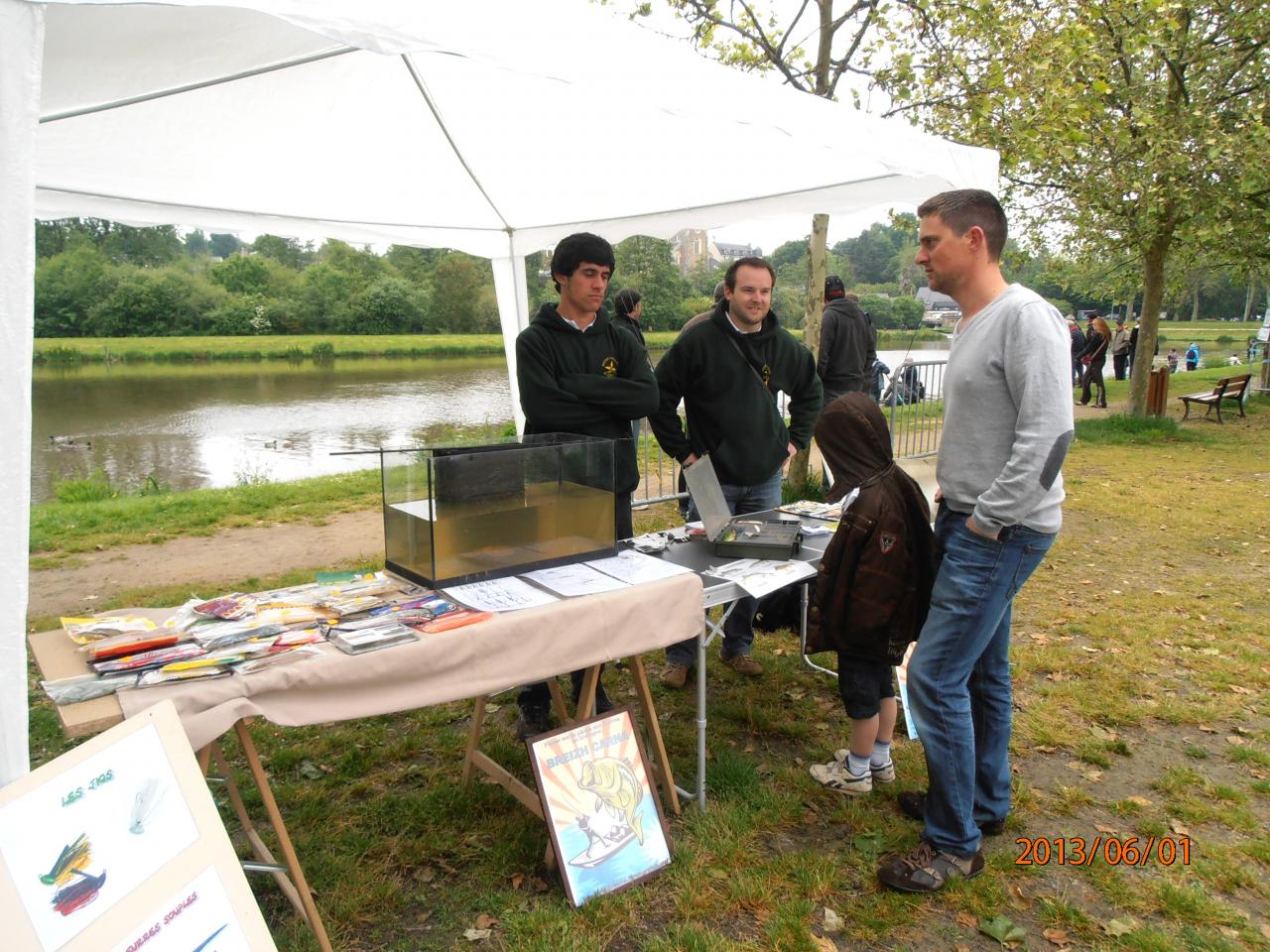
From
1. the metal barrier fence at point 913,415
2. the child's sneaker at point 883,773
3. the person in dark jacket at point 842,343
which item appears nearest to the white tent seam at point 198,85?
the child's sneaker at point 883,773

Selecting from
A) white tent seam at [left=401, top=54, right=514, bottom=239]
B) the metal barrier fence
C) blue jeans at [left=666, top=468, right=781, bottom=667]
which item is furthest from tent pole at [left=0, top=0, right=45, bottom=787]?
the metal barrier fence

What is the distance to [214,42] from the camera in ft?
9.43

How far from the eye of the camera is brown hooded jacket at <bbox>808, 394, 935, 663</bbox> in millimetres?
2521

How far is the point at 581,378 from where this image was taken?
305 cm

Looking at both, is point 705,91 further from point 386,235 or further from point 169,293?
point 169,293

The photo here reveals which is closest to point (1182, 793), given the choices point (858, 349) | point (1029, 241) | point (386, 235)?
point (858, 349)

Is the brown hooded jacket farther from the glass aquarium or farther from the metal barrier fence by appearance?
the metal barrier fence

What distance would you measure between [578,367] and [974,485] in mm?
1518

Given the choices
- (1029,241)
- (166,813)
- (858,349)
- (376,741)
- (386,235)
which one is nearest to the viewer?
(166,813)

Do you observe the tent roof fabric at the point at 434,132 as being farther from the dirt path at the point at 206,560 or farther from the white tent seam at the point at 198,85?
the dirt path at the point at 206,560

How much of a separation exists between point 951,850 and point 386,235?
467 cm

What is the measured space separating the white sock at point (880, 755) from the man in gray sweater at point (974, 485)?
43 centimetres

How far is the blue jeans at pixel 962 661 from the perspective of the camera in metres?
2.29
